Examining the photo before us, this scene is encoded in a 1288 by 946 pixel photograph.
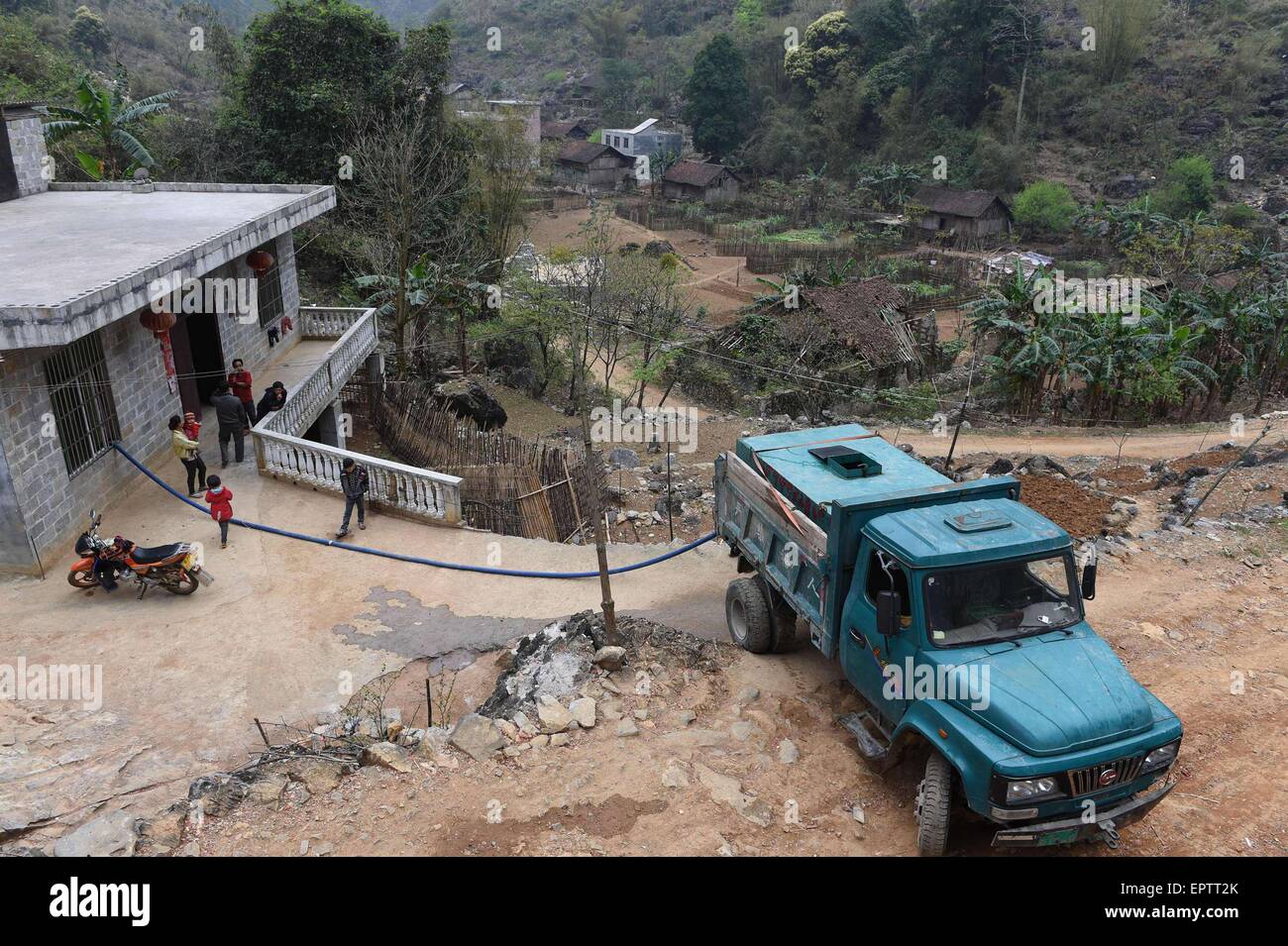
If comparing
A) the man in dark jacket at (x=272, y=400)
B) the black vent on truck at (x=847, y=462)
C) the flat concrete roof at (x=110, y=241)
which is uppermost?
the flat concrete roof at (x=110, y=241)

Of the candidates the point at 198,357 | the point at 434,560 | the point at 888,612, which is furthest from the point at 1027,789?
the point at 198,357

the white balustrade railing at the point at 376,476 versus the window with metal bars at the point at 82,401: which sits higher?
the window with metal bars at the point at 82,401

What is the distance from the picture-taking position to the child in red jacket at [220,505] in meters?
11.8

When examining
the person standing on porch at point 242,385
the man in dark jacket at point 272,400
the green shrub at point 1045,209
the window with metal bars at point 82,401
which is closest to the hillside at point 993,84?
the green shrub at point 1045,209

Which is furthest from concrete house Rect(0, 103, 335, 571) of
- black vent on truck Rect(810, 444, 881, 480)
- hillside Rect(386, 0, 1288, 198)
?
hillside Rect(386, 0, 1288, 198)

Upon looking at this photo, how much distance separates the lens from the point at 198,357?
1688cm

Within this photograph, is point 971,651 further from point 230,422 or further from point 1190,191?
point 1190,191

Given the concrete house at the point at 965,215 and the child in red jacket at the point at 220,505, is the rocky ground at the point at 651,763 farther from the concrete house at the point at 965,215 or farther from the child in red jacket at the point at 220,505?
the concrete house at the point at 965,215

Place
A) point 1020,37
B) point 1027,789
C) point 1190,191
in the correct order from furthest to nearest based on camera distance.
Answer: point 1020,37 → point 1190,191 → point 1027,789

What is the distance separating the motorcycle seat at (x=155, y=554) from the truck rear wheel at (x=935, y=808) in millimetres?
9053

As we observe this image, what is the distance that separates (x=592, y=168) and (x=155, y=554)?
2445 inches

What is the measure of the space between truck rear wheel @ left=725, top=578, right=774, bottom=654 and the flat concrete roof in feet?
27.8

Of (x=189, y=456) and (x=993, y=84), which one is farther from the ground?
(x=993, y=84)

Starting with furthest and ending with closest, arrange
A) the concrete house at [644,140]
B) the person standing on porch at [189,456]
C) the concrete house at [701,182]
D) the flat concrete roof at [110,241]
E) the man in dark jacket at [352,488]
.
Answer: the concrete house at [644,140] < the concrete house at [701,182] < the person standing on porch at [189,456] < the man in dark jacket at [352,488] < the flat concrete roof at [110,241]
